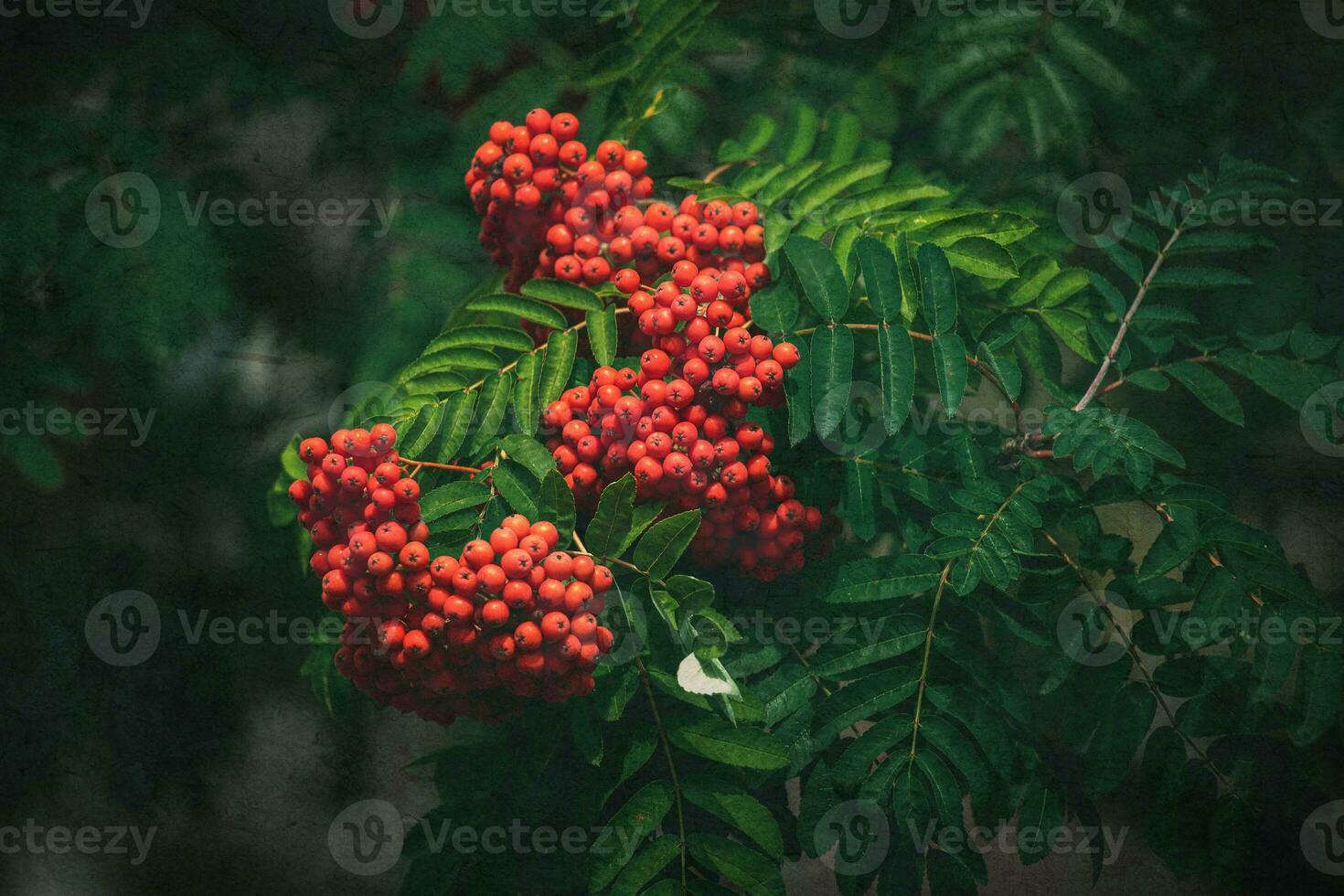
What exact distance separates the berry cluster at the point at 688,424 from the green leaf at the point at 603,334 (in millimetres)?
30

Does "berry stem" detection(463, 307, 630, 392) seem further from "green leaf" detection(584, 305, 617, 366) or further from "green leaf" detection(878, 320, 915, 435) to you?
"green leaf" detection(878, 320, 915, 435)

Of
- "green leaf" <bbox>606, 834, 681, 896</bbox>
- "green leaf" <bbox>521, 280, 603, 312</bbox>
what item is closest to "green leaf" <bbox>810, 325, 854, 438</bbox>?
"green leaf" <bbox>521, 280, 603, 312</bbox>

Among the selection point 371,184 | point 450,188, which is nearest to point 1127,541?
point 450,188

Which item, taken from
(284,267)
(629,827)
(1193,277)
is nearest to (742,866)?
(629,827)

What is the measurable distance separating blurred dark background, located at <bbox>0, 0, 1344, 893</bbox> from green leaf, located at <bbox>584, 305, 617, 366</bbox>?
60 cm

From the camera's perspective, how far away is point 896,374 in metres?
1.70

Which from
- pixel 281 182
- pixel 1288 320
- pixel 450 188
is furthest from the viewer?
pixel 281 182

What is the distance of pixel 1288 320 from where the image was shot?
6.98ft

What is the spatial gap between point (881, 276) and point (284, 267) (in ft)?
5.01

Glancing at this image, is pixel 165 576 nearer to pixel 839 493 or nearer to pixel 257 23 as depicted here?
pixel 257 23

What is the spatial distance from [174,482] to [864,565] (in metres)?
1.77

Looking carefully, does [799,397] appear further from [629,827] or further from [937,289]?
[629,827]

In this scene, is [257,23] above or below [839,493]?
above

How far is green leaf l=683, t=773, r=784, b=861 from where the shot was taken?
1.76 m
